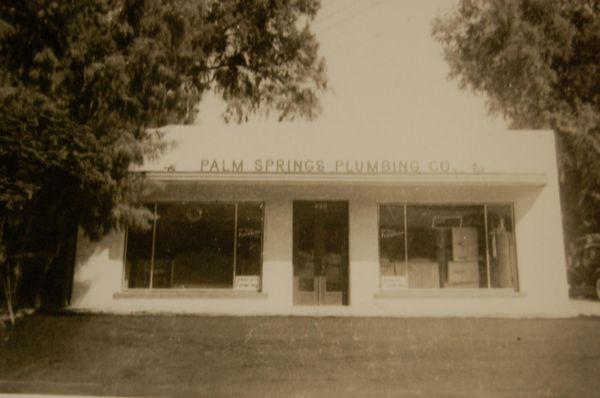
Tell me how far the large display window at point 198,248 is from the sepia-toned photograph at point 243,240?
5 centimetres

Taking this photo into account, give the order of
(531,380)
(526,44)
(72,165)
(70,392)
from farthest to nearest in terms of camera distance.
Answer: (526,44) < (72,165) < (531,380) < (70,392)

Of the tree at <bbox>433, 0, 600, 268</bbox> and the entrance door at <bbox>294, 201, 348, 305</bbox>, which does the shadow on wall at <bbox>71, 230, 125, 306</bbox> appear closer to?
the entrance door at <bbox>294, 201, 348, 305</bbox>

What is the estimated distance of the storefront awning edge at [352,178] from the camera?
502 inches

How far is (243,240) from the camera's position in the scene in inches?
531

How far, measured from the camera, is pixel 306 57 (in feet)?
66.5

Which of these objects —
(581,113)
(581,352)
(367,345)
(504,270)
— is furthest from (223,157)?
(581,113)

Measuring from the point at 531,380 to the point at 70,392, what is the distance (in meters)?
5.86

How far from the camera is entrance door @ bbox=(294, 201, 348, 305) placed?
13539 millimetres

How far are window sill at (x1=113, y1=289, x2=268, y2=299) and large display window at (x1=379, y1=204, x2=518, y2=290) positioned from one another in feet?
11.6

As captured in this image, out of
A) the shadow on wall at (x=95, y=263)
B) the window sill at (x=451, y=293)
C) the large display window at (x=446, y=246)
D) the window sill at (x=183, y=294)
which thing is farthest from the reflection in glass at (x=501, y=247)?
the shadow on wall at (x=95, y=263)

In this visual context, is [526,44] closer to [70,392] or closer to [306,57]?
[306,57]

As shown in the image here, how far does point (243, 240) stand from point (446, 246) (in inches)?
211

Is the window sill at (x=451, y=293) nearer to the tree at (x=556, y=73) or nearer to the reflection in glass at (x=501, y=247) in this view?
the reflection in glass at (x=501, y=247)

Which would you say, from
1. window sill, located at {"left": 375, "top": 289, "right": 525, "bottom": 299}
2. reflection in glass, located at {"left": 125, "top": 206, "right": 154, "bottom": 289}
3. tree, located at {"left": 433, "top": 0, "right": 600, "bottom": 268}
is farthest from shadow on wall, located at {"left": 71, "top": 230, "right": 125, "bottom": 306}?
tree, located at {"left": 433, "top": 0, "right": 600, "bottom": 268}
